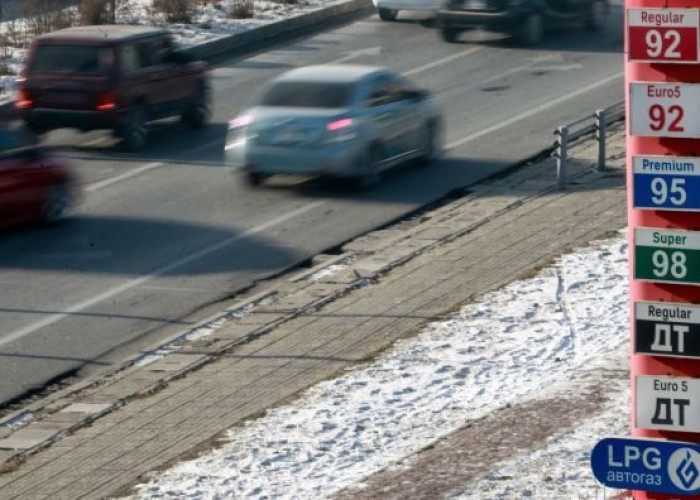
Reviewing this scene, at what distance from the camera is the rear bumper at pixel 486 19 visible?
1265 inches

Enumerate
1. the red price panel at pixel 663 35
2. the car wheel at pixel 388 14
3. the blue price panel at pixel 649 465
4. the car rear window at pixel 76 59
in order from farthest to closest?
the car wheel at pixel 388 14 → the car rear window at pixel 76 59 → the red price panel at pixel 663 35 → the blue price panel at pixel 649 465

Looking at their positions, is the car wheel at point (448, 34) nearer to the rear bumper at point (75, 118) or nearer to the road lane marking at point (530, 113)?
the road lane marking at point (530, 113)

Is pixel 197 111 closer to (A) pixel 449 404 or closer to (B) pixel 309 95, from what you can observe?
(B) pixel 309 95

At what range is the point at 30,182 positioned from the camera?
19250mm

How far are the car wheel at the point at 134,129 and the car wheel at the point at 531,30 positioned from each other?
10.5 metres

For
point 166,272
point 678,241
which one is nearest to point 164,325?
point 166,272

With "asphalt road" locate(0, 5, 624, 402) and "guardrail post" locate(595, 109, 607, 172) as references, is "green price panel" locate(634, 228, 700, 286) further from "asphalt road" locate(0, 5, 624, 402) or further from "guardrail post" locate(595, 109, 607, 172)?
"guardrail post" locate(595, 109, 607, 172)

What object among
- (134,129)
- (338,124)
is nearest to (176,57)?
(134,129)

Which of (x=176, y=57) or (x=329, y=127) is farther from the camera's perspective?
(x=176, y=57)

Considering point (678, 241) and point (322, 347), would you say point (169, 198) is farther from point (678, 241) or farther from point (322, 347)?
point (678, 241)

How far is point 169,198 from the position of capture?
21109 millimetres

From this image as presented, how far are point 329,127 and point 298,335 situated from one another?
667cm

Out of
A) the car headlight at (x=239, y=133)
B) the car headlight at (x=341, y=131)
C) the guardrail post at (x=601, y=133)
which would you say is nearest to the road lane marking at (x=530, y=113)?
the guardrail post at (x=601, y=133)

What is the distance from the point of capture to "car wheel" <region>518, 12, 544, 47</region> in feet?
107
